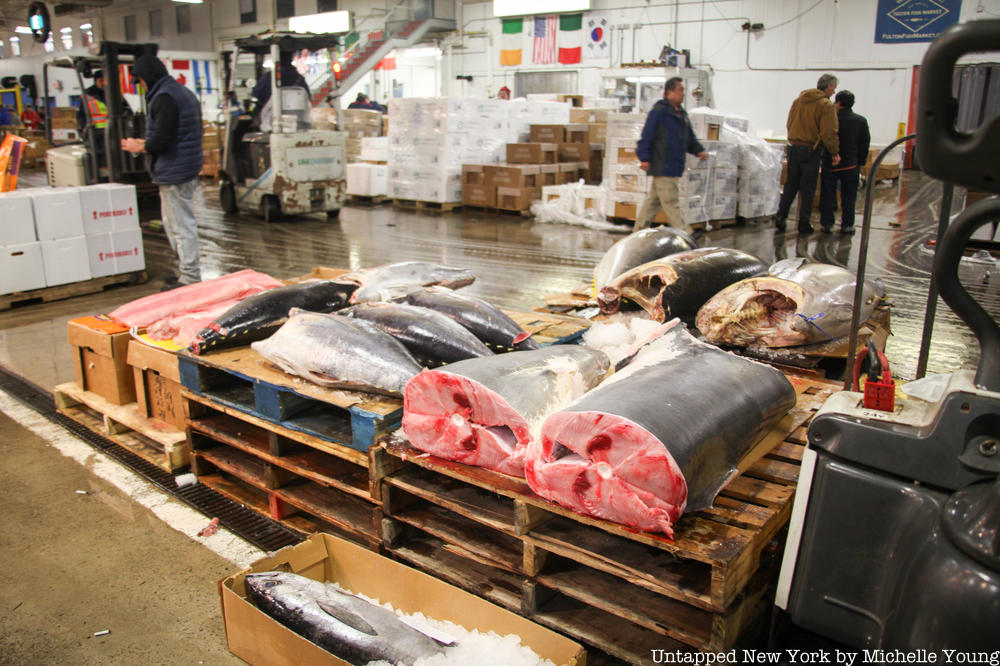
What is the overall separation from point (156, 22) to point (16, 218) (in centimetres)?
2818

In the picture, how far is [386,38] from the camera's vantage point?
22375 millimetres

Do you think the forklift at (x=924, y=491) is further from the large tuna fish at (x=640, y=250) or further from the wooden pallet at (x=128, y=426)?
the wooden pallet at (x=128, y=426)

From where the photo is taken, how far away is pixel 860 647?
1.68 metres

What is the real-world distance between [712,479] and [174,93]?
588cm

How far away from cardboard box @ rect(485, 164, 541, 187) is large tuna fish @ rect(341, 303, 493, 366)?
29.7 ft

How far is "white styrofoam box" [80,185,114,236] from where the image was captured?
6.77 meters

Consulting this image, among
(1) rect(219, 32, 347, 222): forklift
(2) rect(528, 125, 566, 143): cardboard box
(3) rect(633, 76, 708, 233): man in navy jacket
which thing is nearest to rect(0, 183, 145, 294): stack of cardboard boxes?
(1) rect(219, 32, 347, 222): forklift

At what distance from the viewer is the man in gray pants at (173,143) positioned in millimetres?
6262

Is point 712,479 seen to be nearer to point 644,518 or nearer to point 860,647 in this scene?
point 644,518

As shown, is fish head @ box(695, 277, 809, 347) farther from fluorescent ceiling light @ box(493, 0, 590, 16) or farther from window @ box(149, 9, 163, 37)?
window @ box(149, 9, 163, 37)

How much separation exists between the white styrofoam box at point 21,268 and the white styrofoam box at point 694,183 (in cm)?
719

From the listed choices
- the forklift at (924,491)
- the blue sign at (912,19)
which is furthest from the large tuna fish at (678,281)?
the blue sign at (912,19)

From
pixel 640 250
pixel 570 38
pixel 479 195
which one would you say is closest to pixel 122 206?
pixel 640 250

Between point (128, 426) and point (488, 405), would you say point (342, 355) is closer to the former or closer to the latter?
point (488, 405)
